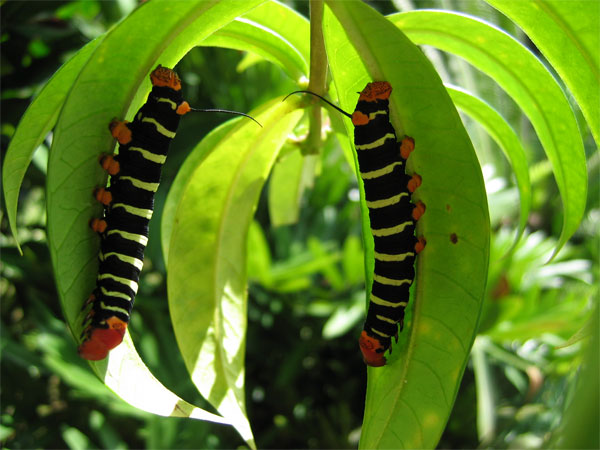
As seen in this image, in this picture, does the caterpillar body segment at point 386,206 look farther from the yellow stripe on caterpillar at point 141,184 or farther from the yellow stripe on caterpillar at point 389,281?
the yellow stripe on caterpillar at point 141,184

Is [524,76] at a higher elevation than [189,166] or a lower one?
higher

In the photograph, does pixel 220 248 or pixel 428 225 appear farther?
pixel 220 248

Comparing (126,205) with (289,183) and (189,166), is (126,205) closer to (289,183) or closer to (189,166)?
(189,166)

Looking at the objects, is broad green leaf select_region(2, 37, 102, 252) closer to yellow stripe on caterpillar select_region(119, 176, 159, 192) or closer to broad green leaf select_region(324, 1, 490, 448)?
yellow stripe on caterpillar select_region(119, 176, 159, 192)

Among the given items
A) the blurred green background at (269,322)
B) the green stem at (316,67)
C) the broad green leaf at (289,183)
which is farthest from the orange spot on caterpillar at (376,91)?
the blurred green background at (269,322)

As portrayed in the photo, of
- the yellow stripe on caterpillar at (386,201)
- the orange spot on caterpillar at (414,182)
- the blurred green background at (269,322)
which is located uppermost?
the orange spot on caterpillar at (414,182)

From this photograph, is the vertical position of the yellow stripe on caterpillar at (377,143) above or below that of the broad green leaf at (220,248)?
above

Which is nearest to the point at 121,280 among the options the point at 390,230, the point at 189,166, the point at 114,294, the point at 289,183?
the point at 114,294
